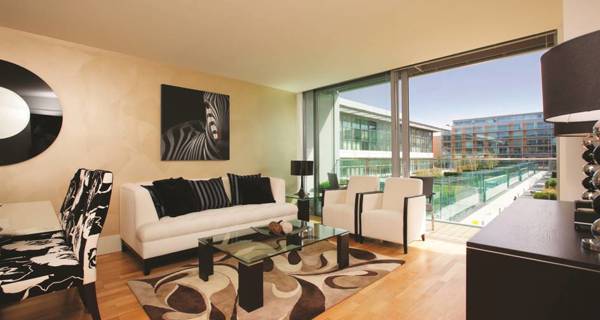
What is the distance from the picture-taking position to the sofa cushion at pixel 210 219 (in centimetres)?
289

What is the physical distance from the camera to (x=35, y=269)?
5.22 ft

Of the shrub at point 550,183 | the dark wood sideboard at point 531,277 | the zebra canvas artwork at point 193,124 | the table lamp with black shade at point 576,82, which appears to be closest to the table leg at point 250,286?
the dark wood sideboard at point 531,277

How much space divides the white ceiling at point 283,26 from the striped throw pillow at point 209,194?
1647 millimetres

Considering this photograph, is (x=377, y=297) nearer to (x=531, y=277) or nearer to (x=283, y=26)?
(x=531, y=277)

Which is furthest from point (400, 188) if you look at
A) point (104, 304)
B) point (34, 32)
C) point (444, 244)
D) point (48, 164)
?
point (34, 32)

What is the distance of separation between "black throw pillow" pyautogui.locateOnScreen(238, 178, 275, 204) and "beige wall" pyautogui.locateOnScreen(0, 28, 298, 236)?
A: 63cm

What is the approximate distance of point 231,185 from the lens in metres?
4.15

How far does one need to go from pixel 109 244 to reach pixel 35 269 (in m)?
2.15

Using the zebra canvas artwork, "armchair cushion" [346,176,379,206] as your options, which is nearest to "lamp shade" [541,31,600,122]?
"armchair cushion" [346,176,379,206]

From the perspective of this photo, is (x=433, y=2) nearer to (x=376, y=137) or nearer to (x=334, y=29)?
(x=334, y=29)

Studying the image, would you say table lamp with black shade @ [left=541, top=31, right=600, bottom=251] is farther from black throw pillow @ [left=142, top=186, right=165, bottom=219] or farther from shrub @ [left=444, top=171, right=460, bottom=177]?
shrub @ [left=444, top=171, right=460, bottom=177]

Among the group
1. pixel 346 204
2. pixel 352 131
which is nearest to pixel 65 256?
pixel 346 204

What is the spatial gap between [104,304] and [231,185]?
2.13 meters

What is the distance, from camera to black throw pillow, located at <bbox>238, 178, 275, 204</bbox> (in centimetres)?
412
